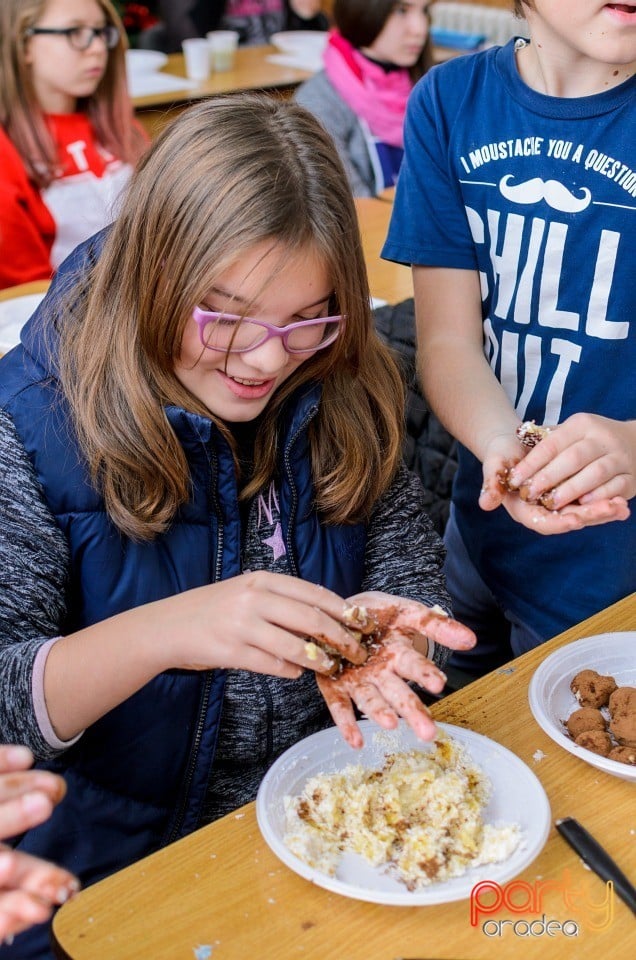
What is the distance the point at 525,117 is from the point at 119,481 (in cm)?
80

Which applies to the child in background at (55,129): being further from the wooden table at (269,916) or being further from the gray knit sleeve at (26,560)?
the wooden table at (269,916)

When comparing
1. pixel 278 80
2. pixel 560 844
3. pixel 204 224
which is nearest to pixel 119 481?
pixel 204 224

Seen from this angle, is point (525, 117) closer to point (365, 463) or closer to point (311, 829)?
point (365, 463)

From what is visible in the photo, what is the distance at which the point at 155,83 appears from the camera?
475 centimetres

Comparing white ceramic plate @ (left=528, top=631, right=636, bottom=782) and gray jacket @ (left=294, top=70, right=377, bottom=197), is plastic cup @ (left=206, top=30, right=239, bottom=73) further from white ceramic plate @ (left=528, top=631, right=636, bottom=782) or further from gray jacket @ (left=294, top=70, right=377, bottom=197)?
white ceramic plate @ (left=528, top=631, right=636, bottom=782)

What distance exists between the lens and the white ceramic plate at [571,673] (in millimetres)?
1180

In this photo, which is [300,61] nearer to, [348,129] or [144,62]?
[144,62]

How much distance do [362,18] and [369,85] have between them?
25cm

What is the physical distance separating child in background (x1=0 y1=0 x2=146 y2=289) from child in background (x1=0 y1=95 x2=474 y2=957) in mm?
1713

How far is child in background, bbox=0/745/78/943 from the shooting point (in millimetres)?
803

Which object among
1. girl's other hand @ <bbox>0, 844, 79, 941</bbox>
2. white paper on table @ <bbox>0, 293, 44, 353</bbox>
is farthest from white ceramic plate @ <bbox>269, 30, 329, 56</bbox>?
girl's other hand @ <bbox>0, 844, 79, 941</bbox>

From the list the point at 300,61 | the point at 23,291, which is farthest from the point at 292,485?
the point at 300,61

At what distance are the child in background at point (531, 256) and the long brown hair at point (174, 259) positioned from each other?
0.28 m

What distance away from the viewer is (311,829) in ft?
3.41
